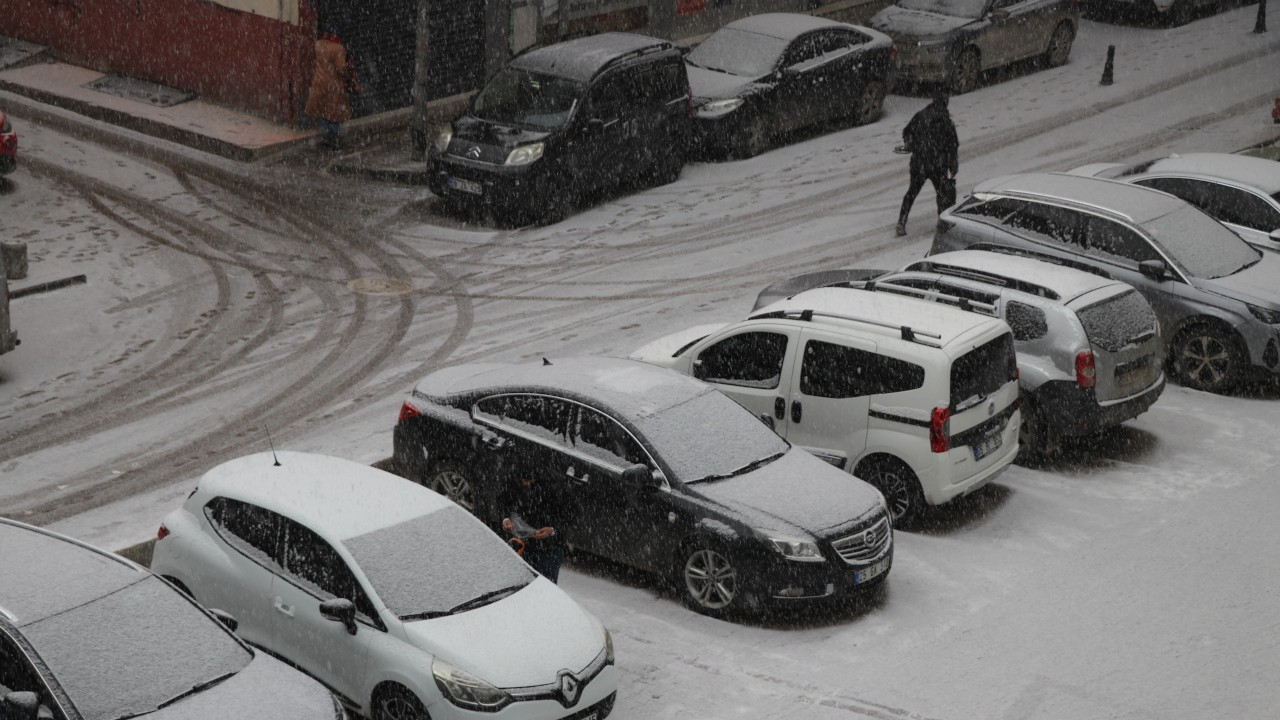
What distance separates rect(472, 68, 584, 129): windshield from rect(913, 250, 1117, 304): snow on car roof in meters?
7.05

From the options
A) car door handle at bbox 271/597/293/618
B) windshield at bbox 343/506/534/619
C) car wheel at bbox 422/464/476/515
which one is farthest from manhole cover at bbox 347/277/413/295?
A: car door handle at bbox 271/597/293/618

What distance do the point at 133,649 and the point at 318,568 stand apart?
1371mm

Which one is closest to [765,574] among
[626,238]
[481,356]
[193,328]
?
[481,356]

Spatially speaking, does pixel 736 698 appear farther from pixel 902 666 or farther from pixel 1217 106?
pixel 1217 106

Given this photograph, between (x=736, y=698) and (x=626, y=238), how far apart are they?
35.2 ft

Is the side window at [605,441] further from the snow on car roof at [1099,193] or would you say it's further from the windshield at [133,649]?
the snow on car roof at [1099,193]

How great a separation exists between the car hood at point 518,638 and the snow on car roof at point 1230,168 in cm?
1122

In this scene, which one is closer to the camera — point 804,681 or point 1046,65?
point 804,681

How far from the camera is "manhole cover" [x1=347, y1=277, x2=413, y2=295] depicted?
1778 cm

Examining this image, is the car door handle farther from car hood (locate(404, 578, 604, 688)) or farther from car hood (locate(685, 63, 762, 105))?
car hood (locate(685, 63, 762, 105))

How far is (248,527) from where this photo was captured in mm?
9602

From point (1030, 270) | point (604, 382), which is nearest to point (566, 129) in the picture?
point (1030, 270)

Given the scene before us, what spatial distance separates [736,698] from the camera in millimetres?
9578

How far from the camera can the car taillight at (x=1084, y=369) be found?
1293cm
